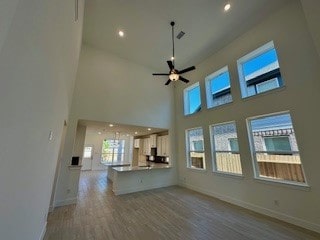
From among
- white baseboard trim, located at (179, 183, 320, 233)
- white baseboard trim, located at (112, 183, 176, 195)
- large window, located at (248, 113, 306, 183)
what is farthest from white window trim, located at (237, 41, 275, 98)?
white baseboard trim, located at (112, 183, 176, 195)

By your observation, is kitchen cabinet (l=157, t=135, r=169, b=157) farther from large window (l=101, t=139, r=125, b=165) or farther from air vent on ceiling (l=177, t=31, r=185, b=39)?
large window (l=101, t=139, r=125, b=165)

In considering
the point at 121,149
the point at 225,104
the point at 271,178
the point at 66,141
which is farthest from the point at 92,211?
the point at 121,149

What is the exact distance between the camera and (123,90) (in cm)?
585

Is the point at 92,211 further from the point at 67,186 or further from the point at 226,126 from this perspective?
the point at 226,126

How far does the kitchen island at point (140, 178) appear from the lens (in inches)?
206

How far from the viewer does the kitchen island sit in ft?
17.2

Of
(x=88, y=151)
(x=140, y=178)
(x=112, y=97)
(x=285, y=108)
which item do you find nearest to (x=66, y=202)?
(x=140, y=178)

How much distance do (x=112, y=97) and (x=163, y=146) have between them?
3378 mm

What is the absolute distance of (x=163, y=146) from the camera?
7.16 meters

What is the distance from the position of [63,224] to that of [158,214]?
2.08m

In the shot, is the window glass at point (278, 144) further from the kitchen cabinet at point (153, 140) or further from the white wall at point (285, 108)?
the kitchen cabinet at point (153, 140)

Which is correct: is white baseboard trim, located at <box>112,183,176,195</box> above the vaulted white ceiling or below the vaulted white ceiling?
below

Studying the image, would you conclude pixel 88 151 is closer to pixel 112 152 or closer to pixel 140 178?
pixel 112 152

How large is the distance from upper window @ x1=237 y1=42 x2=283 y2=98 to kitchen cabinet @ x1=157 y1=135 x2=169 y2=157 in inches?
152
